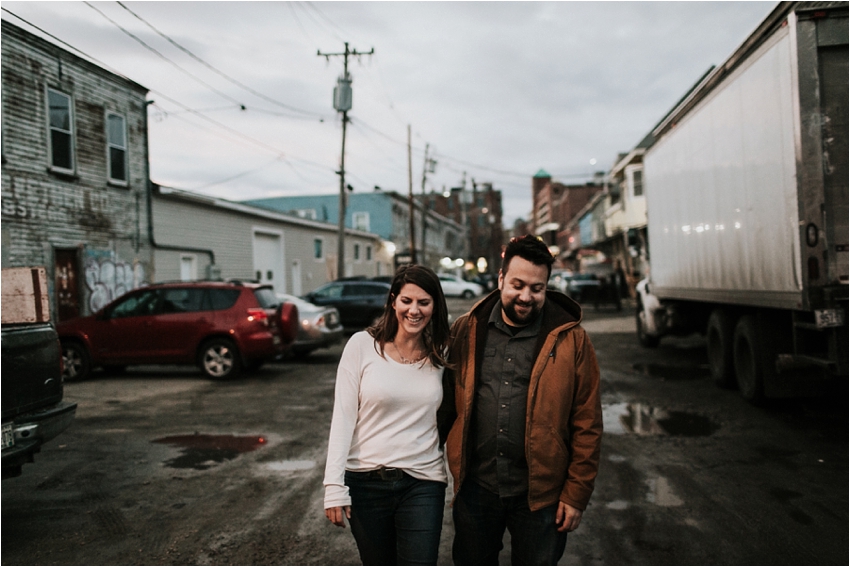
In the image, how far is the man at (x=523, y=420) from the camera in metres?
2.65

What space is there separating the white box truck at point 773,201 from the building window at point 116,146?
14.2m

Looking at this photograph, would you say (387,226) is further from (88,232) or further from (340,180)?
(88,232)

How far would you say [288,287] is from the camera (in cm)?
2988

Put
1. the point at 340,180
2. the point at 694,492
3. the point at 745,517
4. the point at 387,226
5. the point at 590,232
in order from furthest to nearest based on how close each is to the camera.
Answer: the point at 590,232 → the point at 387,226 → the point at 340,180 → the point at 694,492 → the point at 745,517

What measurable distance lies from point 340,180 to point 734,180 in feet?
65.9

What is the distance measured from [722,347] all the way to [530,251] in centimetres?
762

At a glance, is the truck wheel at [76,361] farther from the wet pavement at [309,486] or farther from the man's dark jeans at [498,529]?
the man's dark jeans at [498,529]

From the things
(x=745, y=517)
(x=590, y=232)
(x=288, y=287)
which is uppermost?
(x=590, y=232)

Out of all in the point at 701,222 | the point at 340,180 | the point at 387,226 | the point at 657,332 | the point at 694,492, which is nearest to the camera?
the point at 694,492

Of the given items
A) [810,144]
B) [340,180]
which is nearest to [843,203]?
[810,144]

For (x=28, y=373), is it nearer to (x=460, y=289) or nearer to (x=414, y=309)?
(x=414, y=309)

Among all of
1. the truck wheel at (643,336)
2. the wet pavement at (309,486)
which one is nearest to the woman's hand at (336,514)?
the wet pavement at (309,486)

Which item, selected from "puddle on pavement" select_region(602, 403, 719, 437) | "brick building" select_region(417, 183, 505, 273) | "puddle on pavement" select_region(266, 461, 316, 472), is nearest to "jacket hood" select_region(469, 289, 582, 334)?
"puddle on pavement" select_region(266, 461, 316, 472)

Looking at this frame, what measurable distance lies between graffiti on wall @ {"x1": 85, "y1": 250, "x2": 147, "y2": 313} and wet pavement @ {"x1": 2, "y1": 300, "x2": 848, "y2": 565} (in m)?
7.87
